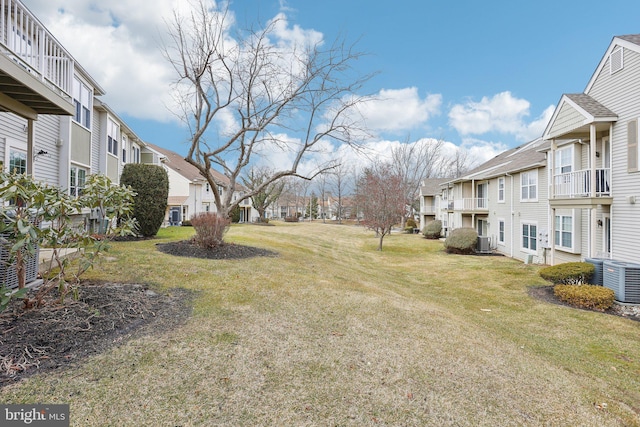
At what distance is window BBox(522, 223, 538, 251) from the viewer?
1662 centimetres

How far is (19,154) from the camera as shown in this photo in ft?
32.2

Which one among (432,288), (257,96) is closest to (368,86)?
(257,96)

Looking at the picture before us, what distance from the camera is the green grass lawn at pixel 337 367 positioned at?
3.12 meters

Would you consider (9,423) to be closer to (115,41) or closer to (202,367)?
(202,367)

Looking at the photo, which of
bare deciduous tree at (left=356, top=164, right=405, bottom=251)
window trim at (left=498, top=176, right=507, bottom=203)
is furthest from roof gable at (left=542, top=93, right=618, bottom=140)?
bare deciduous tree at (left=356, top=164, right=405, bottom=251)

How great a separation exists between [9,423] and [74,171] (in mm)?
13250

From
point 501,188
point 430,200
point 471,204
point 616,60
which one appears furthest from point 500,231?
point 430,200

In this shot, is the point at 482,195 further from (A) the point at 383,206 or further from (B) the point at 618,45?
(B) the point at 618,45

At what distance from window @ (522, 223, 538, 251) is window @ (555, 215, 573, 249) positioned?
174 centimetres

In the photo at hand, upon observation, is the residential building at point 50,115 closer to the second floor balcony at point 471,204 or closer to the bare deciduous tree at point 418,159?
the second floor balcony at point 471,204

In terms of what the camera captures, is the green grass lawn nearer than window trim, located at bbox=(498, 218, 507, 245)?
Yes

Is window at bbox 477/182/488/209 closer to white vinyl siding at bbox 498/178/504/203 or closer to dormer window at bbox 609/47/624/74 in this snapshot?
white vinyl siding at bbox 498/178/504/203

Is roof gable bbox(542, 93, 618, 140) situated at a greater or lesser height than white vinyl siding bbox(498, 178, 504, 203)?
greater

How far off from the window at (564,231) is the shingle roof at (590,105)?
4589 mm
